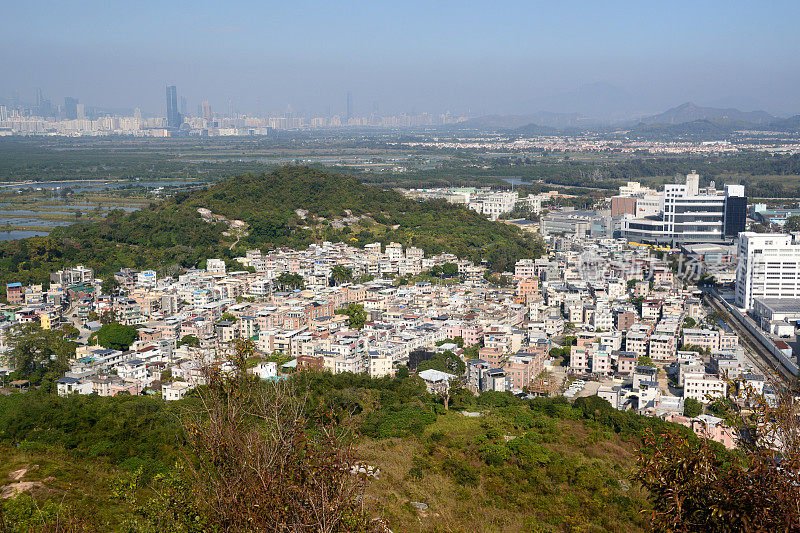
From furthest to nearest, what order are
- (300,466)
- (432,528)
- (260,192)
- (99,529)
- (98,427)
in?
1. (260,192)
2. (98,427)
3. (432,528)
4. (99,529)
5. (300,466)

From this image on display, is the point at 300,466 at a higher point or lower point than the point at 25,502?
higher

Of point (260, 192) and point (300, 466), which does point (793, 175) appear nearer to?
point (260, 192)

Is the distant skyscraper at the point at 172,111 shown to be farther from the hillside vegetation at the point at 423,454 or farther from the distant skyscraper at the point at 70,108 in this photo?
the hillside vegetation at the point at 423,454

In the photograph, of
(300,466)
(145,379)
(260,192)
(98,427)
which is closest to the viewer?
(300,466)

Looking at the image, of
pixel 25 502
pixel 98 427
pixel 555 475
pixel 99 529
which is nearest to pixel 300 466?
pixel 99 529

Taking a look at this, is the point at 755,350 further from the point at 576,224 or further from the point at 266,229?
the point at 266,229

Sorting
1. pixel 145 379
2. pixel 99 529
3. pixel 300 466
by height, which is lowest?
pixel 145 379

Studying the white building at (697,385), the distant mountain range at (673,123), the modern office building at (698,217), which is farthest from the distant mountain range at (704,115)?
the white building at (697,385)
